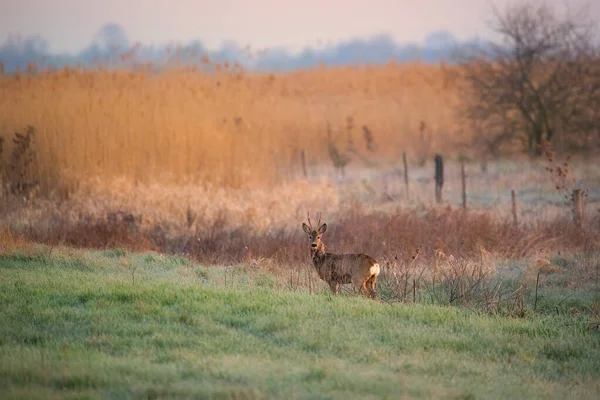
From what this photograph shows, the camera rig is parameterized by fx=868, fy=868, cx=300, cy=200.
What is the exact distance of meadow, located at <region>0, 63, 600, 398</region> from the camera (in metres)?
7.04

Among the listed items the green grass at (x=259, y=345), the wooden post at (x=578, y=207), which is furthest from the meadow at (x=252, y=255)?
the wooden post at (x=578, y=207)

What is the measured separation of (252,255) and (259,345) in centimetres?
584

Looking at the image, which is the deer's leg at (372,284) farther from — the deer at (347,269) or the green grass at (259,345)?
the green grass at (259,345)

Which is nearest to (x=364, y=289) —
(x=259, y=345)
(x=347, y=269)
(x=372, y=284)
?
(x=372, y=284)

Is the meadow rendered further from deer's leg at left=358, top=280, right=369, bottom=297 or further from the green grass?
deer's leg at left=358, top=280, right=369, bottom=297

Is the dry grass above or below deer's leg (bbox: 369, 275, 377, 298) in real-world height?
above

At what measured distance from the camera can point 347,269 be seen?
10148mm

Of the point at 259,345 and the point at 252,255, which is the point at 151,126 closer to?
the point at 252,255

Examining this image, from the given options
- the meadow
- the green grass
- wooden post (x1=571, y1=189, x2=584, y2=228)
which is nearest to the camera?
the green grass

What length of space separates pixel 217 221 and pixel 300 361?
8.97 m

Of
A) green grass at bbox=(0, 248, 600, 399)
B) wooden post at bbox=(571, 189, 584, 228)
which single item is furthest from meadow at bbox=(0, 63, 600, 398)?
wooden post at bbox=(571, 189, 584, 228)

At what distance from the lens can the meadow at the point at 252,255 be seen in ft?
23.1

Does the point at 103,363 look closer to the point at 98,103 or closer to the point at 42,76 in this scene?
the point at 98,103

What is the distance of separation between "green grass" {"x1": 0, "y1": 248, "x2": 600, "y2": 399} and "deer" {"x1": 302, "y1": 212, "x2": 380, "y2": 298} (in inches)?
16.1
